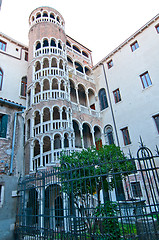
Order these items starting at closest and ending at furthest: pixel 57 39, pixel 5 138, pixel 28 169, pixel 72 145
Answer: pixel 5 138 → pixel 28 169 → pixel 72 145 → pixel 57 39

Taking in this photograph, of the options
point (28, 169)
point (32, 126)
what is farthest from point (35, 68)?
point (28, 169)

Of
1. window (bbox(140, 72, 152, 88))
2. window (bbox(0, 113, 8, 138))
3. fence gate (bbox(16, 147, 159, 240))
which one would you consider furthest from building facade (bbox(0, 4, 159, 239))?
fence gate (bbox(16, 147, 159, 240))

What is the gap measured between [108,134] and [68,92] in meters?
6.51

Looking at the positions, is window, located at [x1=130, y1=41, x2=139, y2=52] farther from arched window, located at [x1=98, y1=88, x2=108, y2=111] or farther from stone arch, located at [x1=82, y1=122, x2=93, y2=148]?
stone arch, located at [x1=82, y1=122, x2=93, y2=148]

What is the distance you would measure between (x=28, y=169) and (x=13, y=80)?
9.72 meters

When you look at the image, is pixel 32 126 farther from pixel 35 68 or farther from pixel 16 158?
pixel 35 68

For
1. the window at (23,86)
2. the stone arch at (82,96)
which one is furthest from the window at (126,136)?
the window at (23,86)

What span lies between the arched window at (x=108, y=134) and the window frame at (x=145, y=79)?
571 centimetres

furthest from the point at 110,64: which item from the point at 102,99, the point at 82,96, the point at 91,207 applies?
A: the point at 91,207

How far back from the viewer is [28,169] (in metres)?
13.7

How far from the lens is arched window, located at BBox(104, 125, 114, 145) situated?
→ 730 inches

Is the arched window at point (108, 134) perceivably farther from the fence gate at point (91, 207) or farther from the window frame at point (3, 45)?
the window frame at point (3, 45)

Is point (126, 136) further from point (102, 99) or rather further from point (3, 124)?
point (3, 124)

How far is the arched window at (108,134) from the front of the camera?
1855 cm
